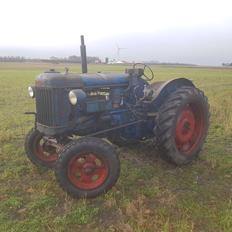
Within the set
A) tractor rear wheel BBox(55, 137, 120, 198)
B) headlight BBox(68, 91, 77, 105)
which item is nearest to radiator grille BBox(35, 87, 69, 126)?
headlight BBox(68, 91, 77, 105)

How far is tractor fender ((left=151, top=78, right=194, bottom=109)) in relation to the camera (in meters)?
5.98

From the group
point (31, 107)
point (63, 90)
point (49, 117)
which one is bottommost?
point (31, 107)

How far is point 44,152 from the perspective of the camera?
6309 millimetres

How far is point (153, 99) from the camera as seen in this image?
19.5ft

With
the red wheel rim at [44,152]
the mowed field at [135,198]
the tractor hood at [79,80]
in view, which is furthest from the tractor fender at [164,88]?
the red wheel rim at [44,152]

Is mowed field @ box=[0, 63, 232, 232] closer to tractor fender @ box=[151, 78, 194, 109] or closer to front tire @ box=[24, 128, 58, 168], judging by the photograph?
front tire @ box=[24, 128, 58, 168]

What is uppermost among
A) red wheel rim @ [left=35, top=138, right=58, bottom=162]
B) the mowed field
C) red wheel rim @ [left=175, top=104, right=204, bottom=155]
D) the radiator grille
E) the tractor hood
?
the tractor hood

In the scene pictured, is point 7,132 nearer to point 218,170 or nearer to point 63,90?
point 63,90

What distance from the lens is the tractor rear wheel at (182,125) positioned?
18.8 ft

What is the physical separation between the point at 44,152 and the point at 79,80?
4.93 ft

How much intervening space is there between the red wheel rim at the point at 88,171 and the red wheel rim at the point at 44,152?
1371 millimetres

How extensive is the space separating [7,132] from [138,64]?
364 centimetres

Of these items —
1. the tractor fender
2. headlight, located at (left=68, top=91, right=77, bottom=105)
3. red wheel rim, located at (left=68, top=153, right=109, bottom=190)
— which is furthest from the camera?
the tractor fender

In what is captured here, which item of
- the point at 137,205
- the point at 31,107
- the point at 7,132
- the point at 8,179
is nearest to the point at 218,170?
the point at 137,205
